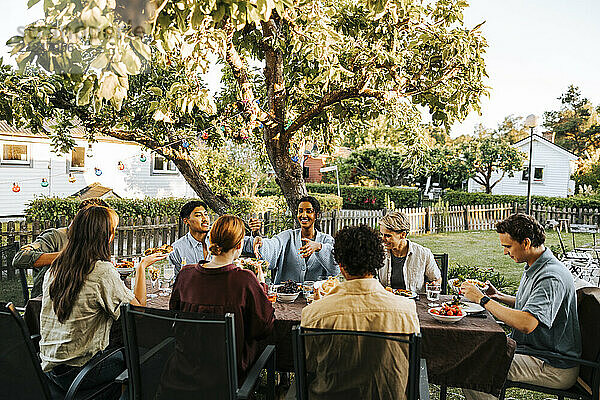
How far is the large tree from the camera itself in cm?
172

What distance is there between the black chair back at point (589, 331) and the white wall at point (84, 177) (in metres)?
14.7

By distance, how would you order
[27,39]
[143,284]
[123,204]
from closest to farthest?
[27,39], [143,284], [123,204]

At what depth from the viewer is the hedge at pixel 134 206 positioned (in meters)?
12.2

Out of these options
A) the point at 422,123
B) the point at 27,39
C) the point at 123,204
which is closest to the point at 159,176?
the point at 123,204

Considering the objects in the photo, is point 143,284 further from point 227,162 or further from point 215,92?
point 227,162

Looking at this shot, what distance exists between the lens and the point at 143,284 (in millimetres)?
2963

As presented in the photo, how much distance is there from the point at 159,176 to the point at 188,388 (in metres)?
18.3

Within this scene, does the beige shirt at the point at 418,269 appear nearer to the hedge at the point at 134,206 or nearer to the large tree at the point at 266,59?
the large tree at the point at 266,59

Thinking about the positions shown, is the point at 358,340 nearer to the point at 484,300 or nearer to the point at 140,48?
the point at 484,300

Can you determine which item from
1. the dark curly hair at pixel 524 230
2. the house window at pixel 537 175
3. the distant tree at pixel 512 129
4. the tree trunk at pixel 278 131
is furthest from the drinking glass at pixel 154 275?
the distant tree at pixel 512 129

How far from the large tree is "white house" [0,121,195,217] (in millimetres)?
8669

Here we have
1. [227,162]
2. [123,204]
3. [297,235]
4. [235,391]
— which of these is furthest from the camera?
[227,162]

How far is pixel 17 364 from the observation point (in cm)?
233

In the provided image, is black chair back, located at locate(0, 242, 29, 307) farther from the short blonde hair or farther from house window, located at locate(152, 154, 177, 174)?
house window, located at locate(152, 154, 177, 174)
